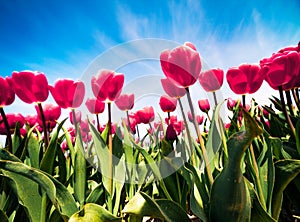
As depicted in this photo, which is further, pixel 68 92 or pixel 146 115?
pixel 146 115

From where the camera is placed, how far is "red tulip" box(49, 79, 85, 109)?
1.15m

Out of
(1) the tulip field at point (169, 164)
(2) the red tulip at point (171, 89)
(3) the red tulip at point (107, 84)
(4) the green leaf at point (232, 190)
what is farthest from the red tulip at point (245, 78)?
(4) the green leaf at point (232, 190)

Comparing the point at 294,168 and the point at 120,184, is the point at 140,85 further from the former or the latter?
the point at 294,168

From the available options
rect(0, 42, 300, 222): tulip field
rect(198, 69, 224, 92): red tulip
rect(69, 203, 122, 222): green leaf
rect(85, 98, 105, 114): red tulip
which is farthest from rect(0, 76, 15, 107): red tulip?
rect(198, 69, 224, 92): red tulip

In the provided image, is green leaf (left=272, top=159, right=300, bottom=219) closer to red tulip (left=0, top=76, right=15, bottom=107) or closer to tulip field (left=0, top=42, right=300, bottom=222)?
tulip field (left=0, top=42, right=300, bottom=222)

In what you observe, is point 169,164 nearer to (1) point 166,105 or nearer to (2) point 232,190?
(2) point 232,190

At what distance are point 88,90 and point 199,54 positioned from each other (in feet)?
1.91

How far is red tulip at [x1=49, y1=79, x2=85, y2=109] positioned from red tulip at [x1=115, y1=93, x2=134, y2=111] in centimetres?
48

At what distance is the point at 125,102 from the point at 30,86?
72cm

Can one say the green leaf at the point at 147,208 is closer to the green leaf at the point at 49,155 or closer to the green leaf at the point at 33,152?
the green leaf at the point at 49,155

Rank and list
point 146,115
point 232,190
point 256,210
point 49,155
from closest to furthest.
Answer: point 232,190 < point 256,210 < point 49,155 < point 146,115

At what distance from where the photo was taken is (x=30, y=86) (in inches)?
42.0

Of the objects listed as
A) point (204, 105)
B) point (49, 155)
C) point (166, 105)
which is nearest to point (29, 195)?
point (49, 155)

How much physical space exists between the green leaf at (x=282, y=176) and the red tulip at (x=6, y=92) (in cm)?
114
